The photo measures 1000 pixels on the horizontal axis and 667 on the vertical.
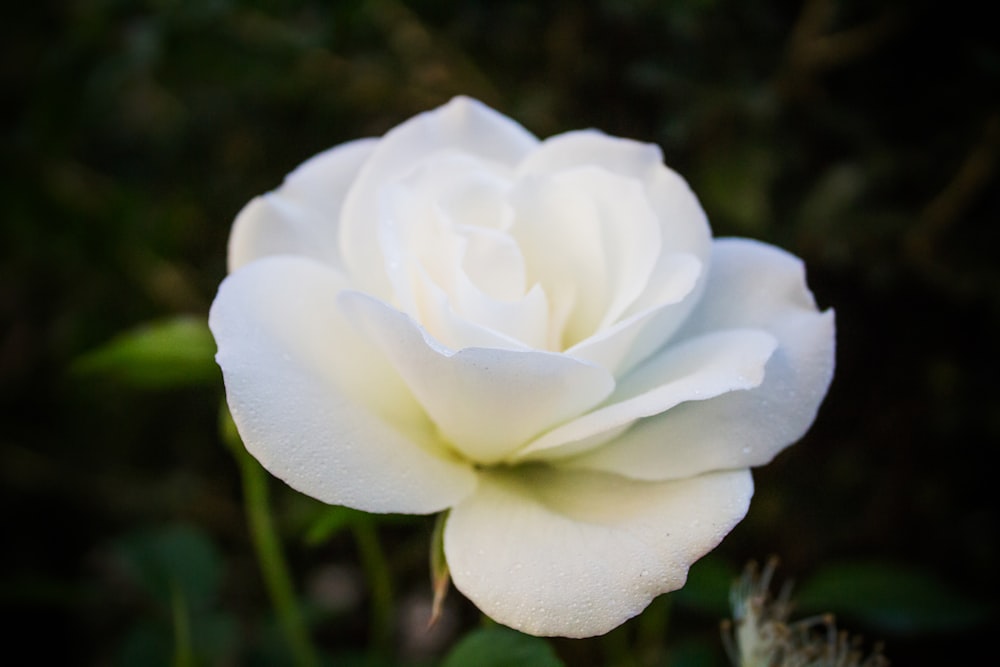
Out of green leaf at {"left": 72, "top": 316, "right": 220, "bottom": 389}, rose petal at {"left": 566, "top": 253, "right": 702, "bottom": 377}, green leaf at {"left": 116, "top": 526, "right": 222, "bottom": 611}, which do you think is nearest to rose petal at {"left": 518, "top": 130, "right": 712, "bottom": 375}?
rose petal at {"left": 566, "top": 253, "right": 702, "bottom": 377}

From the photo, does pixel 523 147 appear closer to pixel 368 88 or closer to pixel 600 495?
pixel 600 495

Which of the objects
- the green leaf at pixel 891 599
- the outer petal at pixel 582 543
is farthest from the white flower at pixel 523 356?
the green leaf at pixel 891 599

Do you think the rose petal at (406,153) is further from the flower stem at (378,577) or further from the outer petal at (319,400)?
the flower stem at (378,577)

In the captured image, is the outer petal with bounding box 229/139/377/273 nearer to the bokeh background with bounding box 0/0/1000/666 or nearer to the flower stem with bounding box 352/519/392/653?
the bokeh background with bounding box 0/0/1000/666

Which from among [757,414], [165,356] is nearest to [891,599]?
[757,414]

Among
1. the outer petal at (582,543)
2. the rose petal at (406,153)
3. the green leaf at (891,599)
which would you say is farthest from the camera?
the green leaf at (891,599)

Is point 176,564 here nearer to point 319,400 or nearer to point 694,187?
point 319,400

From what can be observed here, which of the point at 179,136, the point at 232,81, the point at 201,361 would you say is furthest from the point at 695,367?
the point at 179,136
